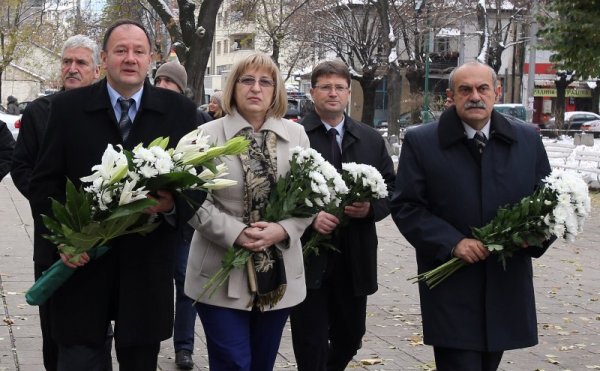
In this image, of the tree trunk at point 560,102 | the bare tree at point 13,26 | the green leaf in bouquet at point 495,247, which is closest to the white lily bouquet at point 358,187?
the green leaf in bouquet at point 495,247

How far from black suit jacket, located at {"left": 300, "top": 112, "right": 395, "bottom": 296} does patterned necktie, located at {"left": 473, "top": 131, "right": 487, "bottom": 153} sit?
3.49ft

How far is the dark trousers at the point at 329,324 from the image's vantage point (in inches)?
Answer: 241

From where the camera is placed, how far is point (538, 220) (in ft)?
16.5

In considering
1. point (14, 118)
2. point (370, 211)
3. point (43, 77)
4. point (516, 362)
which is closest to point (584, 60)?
point (14, 118)

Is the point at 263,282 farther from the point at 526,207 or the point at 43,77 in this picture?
the point at 43,77

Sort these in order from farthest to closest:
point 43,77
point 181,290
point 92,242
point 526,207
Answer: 1. point 43,77
2. point 181,290
3. point 526,207
4. point 92,242

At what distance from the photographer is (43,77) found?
279 ft

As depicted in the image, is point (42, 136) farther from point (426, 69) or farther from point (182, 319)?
point (426, 69)

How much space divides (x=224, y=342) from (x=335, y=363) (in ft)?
4.85

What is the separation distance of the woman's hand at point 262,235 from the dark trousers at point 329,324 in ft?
3.40

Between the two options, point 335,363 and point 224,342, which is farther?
point 335,363

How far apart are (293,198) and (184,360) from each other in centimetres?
254

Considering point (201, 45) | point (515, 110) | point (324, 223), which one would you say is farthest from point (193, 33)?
point (515, 110)

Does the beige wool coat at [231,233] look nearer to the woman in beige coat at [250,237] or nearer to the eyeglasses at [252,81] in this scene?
the woman in beige coat at [250,237]
